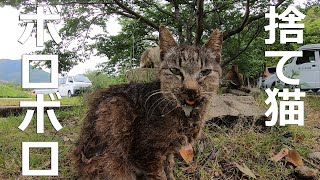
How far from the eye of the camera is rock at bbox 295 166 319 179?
140 inches

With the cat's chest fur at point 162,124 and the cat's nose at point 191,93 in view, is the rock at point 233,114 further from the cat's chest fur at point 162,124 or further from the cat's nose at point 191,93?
the cat's nose at point 191,93

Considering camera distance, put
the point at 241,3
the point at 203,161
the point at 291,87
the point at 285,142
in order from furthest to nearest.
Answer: the point at 241,3 < the point at 291,87 < the point at 285,142 < the point at 203,161

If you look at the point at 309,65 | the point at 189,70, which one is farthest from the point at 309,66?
the point at 189,70

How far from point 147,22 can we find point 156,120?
246 inches

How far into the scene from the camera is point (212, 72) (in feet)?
8.86

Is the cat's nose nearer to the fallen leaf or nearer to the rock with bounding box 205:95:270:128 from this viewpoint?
the rock with bounding box 205:95:270:128

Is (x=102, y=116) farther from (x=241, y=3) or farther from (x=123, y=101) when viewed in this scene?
(x=241, y=3)

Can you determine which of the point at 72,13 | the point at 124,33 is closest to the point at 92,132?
the point at 72,13

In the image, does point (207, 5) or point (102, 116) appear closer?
point (102, 116)

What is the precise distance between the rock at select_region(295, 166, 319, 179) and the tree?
192 inches

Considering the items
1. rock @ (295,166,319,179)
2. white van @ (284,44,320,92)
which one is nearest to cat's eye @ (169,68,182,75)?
rock @ (295,166,319,179)

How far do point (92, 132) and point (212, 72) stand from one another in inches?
38.4

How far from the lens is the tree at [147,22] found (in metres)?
8.40

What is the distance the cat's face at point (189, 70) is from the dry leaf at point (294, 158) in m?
1.54
